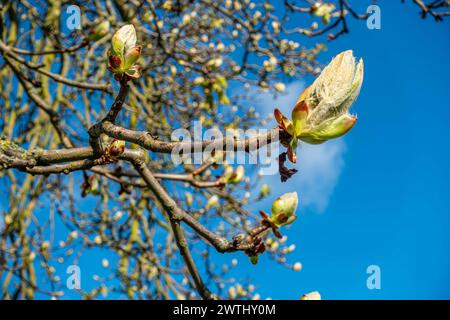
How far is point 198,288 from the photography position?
3.70 feet

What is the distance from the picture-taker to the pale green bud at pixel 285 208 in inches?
39.8

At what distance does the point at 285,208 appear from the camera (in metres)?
1.01

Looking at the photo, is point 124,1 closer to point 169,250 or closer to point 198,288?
point 169,250

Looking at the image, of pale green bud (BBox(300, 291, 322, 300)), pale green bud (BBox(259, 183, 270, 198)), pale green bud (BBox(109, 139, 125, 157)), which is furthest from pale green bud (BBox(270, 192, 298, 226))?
pale green bud (BBox(259, 183, 270, 198))

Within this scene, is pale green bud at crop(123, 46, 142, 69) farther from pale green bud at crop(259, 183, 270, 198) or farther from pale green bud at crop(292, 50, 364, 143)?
pale green bud at crop(259, 183, 270, 198)

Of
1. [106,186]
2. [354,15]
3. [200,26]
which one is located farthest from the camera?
[200,26]

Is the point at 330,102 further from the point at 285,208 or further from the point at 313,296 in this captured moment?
the point at 313,296

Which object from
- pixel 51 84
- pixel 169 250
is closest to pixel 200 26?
pixel 51 84

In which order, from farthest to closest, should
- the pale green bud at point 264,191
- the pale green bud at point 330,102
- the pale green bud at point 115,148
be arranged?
the pale green bud at point 264,191
the pale green bud at point 115,148
the pale green bud at point 330,102

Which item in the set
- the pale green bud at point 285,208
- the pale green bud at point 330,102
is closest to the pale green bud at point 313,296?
the pale green bud at point 285,208

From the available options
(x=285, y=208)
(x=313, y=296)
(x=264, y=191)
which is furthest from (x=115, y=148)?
(x=264, y=191)

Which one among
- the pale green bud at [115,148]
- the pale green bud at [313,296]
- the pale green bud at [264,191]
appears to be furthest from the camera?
the pale green bud at [264,191]

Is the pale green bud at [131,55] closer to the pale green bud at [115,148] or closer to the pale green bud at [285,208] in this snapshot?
the pale green bud at [115,148]

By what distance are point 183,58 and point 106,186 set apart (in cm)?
104
